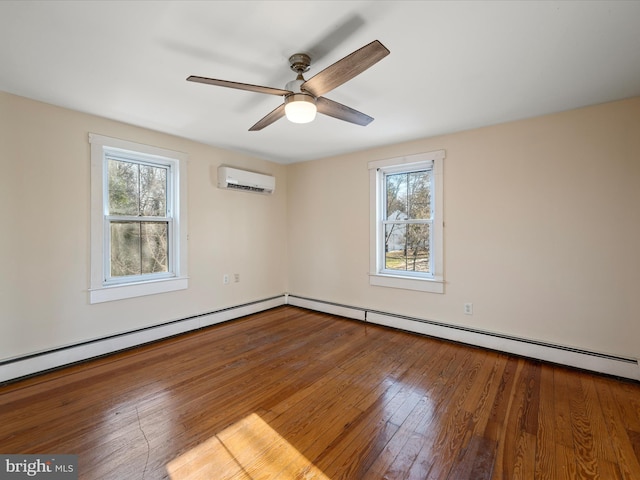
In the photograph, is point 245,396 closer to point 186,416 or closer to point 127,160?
point 186,416

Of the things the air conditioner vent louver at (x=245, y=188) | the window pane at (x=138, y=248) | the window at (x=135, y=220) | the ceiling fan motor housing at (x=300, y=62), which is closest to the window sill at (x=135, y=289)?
the window at (x=135, y=220)

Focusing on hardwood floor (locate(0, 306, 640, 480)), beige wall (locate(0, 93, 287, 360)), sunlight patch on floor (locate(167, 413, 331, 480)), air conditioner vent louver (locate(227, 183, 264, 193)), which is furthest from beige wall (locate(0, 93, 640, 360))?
sunlight patch on floor (locate(167, 413, 331, 480))

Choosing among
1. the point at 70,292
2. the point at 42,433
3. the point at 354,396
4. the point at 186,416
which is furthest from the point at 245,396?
the point at 70,292

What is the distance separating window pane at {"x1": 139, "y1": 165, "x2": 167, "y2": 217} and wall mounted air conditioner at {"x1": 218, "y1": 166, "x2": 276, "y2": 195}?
699 mm

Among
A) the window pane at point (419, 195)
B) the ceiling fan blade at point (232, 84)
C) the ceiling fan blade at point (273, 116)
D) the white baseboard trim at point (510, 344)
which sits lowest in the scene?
the white baseboard trim at point (510, 344)

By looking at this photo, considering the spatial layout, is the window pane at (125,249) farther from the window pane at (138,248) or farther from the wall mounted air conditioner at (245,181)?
the wall mounted air conditioner at (245,181)

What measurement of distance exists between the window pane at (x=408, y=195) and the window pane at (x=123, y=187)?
3121mm

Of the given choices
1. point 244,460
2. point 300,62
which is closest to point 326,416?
point 244,460

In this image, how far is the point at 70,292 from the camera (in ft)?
9.00

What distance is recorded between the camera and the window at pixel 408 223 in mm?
3490

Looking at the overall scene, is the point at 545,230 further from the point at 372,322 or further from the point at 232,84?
the point at 232,84

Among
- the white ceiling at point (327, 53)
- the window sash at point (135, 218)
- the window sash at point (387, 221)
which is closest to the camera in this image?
the white ceiling at point (327, 53)

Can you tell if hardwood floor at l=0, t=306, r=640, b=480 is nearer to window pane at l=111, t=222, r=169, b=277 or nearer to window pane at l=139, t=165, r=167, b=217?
window pane at l=111, t=222, r=169, b=277

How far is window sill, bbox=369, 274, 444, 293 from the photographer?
11.4 ft
